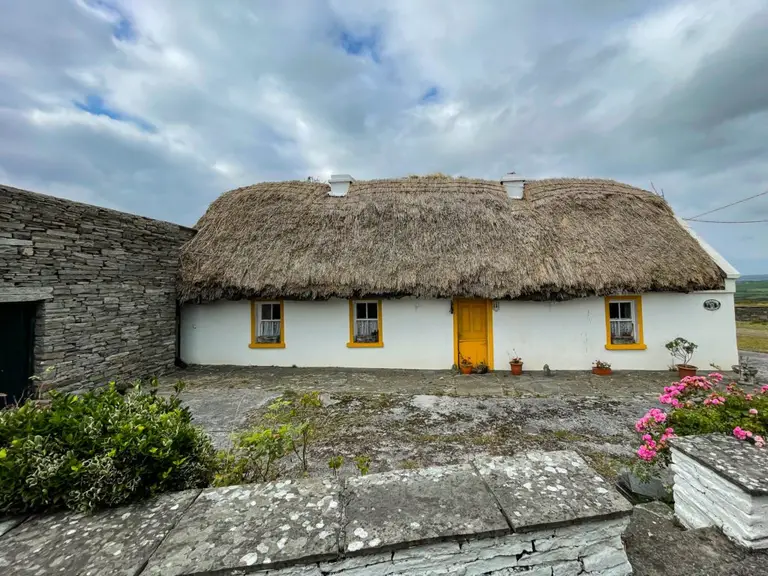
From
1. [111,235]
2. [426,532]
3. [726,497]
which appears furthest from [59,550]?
[111,235]

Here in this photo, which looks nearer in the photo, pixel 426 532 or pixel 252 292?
pixel 426 532

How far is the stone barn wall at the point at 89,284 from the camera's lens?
5539 millimetres

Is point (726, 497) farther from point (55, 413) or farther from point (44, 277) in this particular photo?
point (44, 277)

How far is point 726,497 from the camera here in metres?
1.71

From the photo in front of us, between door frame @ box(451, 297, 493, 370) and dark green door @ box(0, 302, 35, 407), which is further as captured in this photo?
door frame @ box(451, 297, 493, 370)

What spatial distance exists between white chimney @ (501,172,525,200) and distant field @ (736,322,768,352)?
27.5ft

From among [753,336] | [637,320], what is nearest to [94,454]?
[637,320]

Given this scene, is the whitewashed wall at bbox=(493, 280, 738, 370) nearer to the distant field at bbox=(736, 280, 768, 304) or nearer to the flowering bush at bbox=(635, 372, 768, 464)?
the flowering bush at bbox=(635, 372, 768, 464)

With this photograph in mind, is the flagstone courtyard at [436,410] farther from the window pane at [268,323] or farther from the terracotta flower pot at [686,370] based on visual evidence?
the window pane at [268,323]

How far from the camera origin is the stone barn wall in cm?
554

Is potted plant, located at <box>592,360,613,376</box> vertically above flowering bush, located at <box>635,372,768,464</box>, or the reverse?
flowering bush, located at <box>635,372,768,464</box>

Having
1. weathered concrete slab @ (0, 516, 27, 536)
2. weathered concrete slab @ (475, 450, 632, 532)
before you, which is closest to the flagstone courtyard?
weathered concrete slab @ (475, 450, 632, 532)

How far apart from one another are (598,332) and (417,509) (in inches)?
333

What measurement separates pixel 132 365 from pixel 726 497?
8.81 meters
